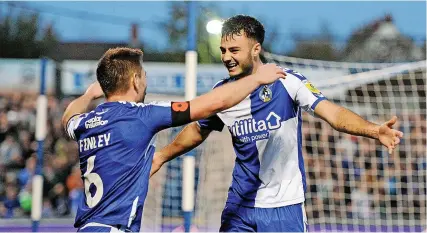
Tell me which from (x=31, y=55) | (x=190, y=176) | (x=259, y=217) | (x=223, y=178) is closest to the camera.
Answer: (x=259, y=217)

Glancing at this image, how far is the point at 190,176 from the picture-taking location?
7574 millimetres

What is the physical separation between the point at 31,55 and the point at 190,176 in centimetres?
2028

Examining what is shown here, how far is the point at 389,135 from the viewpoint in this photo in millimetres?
4441

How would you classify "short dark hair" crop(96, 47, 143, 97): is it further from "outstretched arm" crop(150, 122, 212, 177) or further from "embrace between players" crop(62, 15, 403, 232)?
"outstretched arm" crop(150, 122, 212, 177)

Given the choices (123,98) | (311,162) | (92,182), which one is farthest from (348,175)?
(92,182)

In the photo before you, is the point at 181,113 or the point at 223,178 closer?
the point at 181,113

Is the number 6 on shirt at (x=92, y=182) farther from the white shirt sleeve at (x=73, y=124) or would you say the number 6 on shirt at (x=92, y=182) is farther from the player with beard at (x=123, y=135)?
the white shirt sleeve at (x=73, y=124)

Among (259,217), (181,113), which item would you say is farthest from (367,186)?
(181,113)

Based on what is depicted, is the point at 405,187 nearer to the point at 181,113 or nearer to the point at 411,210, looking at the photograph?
the point at 411,210

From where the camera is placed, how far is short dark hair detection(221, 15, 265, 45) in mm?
5328

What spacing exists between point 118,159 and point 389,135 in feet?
5.31

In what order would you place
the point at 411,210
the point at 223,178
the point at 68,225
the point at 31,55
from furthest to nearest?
the point at 31,55 → the point at 68,225 → the point at 411,210 → the point at 223,178

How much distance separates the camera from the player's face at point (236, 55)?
207 inches

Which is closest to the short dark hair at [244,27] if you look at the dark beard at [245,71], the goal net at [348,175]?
the dark beard at [245,71]
